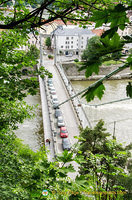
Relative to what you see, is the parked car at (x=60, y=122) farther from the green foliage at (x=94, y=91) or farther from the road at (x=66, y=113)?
the green foliage at (x=94, y=91)

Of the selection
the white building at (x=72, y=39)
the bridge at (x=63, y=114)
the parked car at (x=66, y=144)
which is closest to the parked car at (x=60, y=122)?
the bridge at (x=63, y=114)

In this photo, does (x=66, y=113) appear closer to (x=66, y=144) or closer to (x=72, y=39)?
(x=66, y=144)

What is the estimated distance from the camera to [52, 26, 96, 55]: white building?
33.9 meters

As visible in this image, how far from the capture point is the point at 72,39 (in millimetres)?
34406

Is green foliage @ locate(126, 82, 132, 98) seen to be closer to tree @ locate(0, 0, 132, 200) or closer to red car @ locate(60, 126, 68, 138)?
tree @ locate(0, 0, 132, 200)

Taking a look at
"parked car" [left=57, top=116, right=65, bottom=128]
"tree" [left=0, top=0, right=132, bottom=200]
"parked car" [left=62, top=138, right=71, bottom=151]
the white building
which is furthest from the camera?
the white building

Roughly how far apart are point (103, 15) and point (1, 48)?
261cm

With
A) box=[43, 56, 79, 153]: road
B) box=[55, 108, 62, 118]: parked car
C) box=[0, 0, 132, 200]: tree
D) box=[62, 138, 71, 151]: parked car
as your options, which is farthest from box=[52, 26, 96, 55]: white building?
box=[0, 0, 132, 200]: tree

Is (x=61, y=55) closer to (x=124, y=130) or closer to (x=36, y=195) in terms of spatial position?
(x=124, y=130)

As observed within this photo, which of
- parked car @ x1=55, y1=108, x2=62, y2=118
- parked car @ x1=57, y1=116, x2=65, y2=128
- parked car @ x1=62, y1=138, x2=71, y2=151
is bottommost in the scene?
parked car @ x1=62, y1=138, x2=71, y2=151

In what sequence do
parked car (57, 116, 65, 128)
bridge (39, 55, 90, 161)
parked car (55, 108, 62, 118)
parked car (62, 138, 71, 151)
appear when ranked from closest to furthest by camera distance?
parked car (62, 138, 71, 151) < bridge (39, 55, 90, 161) < parked car (57, 116, 65, 128) < parked car (55, 108, 62, 118)

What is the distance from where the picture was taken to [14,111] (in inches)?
157

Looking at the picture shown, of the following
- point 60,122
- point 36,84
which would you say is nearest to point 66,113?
point 60,122

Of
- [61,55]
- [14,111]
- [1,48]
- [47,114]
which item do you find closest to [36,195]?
[1,48]
